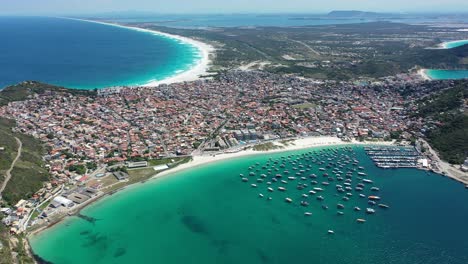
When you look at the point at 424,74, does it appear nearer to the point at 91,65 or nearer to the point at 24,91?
the point at 91,65

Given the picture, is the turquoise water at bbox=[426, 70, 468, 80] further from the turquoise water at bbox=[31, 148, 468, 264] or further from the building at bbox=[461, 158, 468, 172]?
the turquoise water at bbox=[31, 148, 468, 264]

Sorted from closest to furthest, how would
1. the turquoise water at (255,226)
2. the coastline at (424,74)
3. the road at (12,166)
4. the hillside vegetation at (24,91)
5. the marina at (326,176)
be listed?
the turquoise water at (255,226)
the road at (12,166)
the marina at (326,176)
the hillside vegetation at (24,91)
the coastline at (424,74)

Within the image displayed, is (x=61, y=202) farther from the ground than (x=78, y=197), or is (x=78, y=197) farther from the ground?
(x=61, y=202)

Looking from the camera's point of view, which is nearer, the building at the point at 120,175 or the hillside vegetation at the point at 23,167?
the hillside vegetation at the point at 23,167

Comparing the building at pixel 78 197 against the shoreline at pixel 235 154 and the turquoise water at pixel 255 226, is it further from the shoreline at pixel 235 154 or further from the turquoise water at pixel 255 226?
the turquoise water at pixel 255 226

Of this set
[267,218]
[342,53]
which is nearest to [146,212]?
[267,218]

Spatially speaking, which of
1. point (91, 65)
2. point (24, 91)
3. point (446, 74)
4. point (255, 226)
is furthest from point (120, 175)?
point (446, 74)

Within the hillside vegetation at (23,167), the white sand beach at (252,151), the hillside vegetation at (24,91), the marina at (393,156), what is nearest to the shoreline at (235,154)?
the white sand beach at (252,151)

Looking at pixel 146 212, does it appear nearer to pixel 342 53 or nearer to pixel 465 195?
pixel 465 195
